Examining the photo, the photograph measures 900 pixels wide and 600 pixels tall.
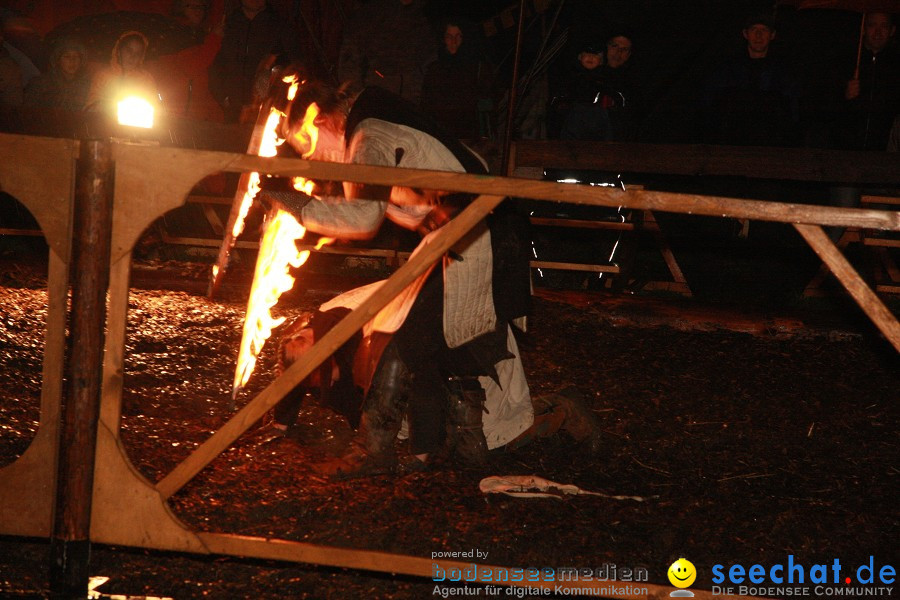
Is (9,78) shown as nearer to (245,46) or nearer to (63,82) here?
(63,82)

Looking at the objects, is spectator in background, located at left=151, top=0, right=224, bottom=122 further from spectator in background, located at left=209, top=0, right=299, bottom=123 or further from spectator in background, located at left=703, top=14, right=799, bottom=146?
spectator in background, located at left=703, top=14, right=799, bottom=146

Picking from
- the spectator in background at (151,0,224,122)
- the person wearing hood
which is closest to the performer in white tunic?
the person wearing hood

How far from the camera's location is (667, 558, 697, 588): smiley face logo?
3066mm

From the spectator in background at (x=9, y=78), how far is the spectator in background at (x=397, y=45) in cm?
347

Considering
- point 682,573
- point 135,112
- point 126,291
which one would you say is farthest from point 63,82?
point 682,573

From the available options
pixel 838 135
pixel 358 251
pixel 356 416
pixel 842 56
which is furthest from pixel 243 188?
pixel 842 56

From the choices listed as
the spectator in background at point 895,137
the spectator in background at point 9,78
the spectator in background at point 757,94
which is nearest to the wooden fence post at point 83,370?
the spectator in background at point 757,94

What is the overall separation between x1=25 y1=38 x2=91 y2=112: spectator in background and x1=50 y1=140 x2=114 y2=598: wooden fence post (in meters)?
6.51

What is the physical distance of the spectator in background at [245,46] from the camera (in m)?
8.23

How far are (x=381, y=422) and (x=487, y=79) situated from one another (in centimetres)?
509

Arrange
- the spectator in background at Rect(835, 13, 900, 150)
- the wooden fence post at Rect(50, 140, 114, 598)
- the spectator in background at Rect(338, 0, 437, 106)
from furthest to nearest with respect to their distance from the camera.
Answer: the spectator in background at Rect(338, 0, 437, 106)
the spectator in background at Rect(835, 13, 900, 150)
the wooden fence post at Rect(50, 140, 114, 598)

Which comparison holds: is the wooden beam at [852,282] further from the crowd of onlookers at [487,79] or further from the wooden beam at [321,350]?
the crowd of onlookers at [487,79]

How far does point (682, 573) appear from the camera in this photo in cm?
311

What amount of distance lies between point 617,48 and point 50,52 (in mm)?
6048
